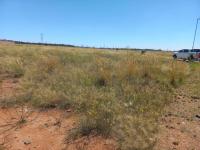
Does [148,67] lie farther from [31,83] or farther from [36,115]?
[36,115]

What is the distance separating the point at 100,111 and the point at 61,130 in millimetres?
783

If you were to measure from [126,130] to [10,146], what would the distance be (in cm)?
178

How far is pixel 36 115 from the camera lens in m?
5.05

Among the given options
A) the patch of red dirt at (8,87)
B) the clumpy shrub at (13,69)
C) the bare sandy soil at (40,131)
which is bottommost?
the bare sandy soil at (40,131)

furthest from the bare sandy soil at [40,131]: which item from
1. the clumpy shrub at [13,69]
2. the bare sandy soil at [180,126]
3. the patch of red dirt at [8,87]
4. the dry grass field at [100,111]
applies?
the clumpy shrub at [13,69]

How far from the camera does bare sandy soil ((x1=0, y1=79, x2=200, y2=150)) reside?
3830 millimetres

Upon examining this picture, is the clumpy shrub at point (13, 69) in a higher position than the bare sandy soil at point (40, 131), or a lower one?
higher

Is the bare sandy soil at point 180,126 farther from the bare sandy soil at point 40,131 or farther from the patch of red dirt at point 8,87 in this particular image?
the patch of red dirt at point 8,87

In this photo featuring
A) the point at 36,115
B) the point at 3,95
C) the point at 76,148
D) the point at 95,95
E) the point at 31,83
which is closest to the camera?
the point at 76,148

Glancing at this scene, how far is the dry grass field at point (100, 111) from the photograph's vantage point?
3.90 m

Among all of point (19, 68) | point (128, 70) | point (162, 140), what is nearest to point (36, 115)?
point (162, 140)

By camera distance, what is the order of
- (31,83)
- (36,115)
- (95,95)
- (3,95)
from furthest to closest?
(31,83) < (3,95) < (95,95) < (36,115)

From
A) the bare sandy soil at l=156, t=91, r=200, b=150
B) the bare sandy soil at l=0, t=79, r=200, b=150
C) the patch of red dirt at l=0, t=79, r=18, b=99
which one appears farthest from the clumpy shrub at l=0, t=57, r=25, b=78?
the bare sandy soil at l=156, t=91, r=200, b=150

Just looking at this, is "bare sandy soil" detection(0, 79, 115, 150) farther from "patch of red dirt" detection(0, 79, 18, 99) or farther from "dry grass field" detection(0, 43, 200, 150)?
"patch of red dirt" detection(0, 79, 18, 99)
